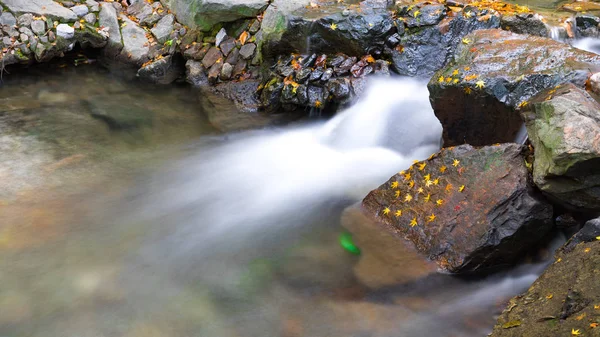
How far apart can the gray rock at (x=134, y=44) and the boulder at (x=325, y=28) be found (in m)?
2.83

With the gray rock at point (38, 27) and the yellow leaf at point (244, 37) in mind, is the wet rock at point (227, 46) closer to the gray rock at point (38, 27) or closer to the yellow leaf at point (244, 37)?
the yellow leaf at point (244, 37)

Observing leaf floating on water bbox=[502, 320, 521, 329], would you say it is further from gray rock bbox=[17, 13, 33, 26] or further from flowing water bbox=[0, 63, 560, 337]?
gray rock bbox=[17, 13, 33, 26]

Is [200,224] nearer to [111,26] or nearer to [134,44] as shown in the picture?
[134,44]

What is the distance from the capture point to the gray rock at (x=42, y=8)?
8711mm

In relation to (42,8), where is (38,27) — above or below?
below

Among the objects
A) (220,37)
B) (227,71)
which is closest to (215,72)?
(227,71)

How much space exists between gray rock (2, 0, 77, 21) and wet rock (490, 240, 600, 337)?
8.84 meters

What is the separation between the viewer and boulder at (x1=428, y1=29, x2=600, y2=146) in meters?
4.86

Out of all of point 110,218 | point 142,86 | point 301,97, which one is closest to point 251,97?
point 301,97

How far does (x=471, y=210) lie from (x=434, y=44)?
3449mm

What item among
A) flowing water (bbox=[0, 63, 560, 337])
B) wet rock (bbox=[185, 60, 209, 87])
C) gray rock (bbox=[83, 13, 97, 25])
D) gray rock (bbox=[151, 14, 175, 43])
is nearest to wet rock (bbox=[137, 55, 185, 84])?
wet rock (bbox=[185, 60, 209, 87])

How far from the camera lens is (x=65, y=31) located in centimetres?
888

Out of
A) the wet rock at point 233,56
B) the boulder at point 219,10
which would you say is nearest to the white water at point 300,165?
the wet rock at point 233,56

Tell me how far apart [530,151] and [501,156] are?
281 mm
